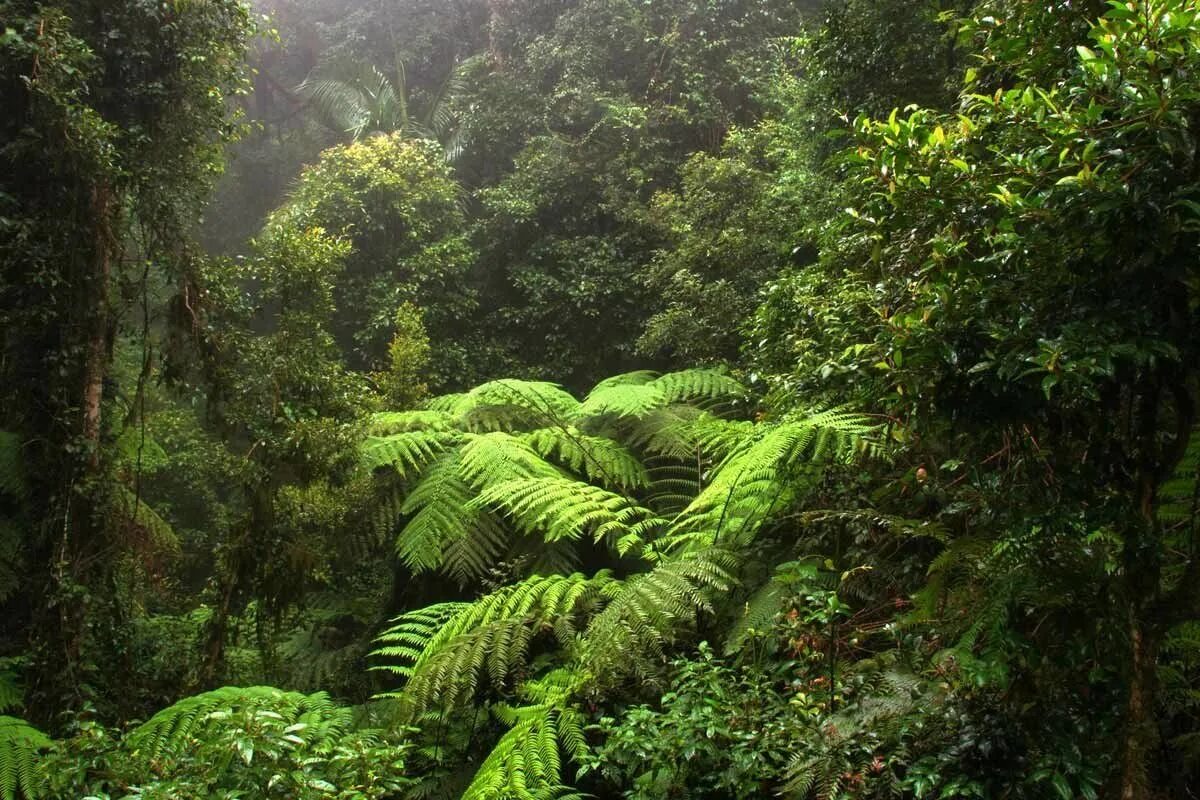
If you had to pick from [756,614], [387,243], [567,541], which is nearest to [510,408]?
[567,541]

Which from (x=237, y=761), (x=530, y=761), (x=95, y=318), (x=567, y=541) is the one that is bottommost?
(x=567, y=541)

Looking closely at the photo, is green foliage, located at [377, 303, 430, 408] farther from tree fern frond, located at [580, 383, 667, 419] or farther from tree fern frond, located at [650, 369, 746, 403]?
tree fern frond, located at [650, 369, 746, 403]

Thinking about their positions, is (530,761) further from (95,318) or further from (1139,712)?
(95,318)

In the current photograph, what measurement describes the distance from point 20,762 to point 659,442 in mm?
3060

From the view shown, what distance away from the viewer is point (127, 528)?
4176mm

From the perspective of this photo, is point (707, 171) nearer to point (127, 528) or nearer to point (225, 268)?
point (225, 268)

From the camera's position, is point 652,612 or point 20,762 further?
point 652,612

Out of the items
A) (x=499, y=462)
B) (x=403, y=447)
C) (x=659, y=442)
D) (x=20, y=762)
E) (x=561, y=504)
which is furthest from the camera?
(x=403, y=447)

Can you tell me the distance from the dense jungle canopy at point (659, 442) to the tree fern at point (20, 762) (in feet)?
0.03

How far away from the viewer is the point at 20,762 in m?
2.49

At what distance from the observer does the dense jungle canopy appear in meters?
1.62

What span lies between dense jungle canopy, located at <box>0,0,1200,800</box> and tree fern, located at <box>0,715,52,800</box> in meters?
0.01

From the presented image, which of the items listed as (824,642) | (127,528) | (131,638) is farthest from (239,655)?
(824,642)

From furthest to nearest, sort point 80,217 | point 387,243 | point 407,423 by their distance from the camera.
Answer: point 387,243 < point 407,423 < point 80,217
